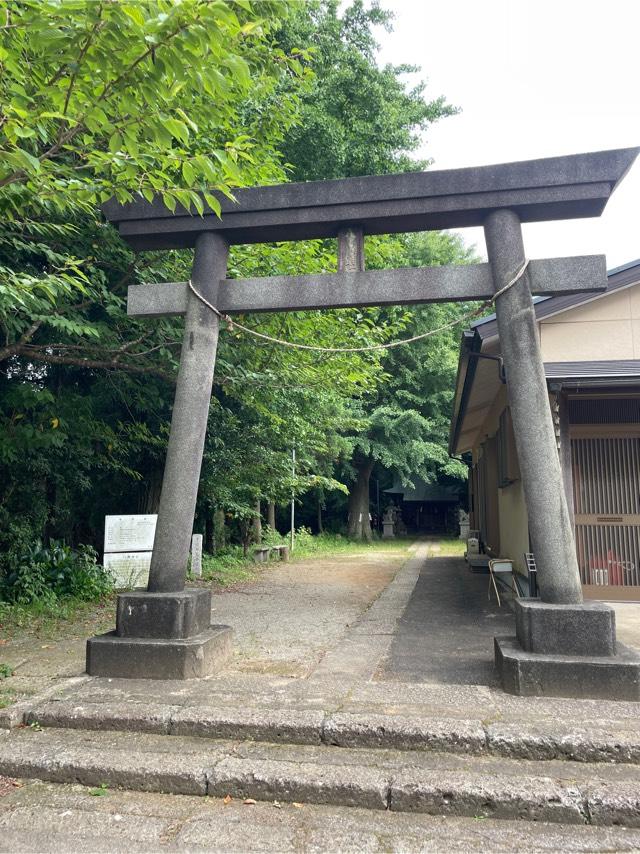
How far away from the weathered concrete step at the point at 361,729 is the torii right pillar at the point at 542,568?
1.64 ft

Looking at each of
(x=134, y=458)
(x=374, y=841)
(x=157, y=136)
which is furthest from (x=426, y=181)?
(x=134, y=458)

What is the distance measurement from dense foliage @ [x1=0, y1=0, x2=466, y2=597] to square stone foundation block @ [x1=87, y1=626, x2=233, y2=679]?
9.21ft

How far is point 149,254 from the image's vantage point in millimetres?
7383

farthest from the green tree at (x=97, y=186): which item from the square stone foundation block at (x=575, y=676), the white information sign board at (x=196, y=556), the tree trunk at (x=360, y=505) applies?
the tree trunk at (x=360, y=505)

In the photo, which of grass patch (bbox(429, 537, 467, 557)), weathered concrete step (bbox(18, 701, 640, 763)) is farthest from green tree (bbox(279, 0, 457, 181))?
weathered concrete step (bbox(18, 701, 640, 763))

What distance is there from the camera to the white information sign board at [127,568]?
30.2 ft

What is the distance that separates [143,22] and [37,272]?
4820mm

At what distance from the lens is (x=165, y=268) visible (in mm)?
7484

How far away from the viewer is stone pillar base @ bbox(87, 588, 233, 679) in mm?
4359

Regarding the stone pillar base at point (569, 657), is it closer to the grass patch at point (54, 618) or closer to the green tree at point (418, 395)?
the grass patch at point (54, 618)

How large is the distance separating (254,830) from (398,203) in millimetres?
4413

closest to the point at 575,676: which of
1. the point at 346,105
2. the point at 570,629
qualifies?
the point at 570,629

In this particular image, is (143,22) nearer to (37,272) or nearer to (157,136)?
(157,136)

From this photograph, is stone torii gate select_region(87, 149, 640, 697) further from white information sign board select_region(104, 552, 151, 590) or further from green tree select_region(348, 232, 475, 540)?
green tree select_region(348, 232, 475, 540)
